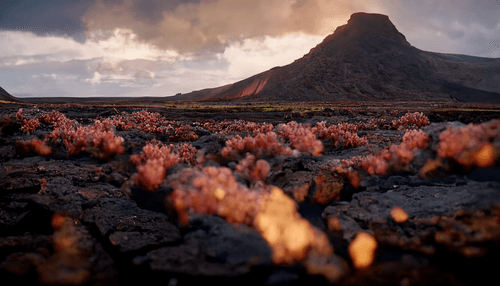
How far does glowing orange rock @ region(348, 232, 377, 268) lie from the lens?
9.63 ft

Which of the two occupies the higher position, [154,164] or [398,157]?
A: [398,157]

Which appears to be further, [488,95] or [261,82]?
[261,82]

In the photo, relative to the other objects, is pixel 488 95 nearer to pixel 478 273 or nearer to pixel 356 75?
pixel 356 75

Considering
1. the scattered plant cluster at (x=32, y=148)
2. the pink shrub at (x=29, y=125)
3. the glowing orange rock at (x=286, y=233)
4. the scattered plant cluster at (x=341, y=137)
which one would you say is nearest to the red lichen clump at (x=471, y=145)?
the glowing orange rock at (x=286, y=233)

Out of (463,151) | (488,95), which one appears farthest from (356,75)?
(463,151)

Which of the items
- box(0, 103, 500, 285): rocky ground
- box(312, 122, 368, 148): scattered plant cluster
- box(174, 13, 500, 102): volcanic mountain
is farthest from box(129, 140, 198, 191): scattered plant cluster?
box(174, 13, 500, 102): volcanic mountain

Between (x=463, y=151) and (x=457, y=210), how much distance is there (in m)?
1.19

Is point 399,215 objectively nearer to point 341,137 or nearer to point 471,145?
point 471,145

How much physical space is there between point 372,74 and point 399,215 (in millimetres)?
93896

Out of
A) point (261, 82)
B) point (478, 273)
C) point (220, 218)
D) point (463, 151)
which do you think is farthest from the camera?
point (261, 82)

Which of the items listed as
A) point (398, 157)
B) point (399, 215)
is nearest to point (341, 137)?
point (398, 157)

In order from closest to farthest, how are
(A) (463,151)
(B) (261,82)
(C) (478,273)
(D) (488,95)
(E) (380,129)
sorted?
(C) (478,273), (A) (463,151), (E) (380,129), (D) (488,95), (B) (261,82)

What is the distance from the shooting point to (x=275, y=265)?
289 cm

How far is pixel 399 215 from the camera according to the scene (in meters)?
3.69
